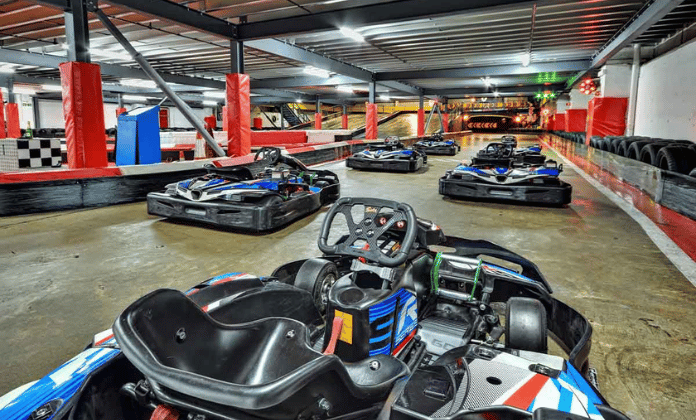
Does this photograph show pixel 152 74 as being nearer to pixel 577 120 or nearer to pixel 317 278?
pixel 317 278

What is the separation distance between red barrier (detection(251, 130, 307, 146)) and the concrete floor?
8.65 meters

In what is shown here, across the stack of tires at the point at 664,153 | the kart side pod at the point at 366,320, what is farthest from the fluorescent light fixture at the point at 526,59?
the kart side pod at the point at 366,320

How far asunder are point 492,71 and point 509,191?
942 cm

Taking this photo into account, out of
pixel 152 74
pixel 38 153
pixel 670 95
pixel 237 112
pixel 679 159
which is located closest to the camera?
pixel 679 159

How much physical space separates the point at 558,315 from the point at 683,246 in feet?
7.77

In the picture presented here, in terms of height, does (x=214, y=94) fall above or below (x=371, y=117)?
above

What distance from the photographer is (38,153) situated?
802 cm

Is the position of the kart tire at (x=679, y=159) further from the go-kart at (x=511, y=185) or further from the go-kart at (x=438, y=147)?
the go-kart at (x=438, y=147)

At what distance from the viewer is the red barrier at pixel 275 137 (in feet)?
45.4

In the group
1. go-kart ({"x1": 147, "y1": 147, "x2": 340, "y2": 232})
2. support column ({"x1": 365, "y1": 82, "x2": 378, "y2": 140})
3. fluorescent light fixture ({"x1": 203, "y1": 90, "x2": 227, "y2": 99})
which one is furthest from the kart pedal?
fluorescent light fixture ({"x1": 203, "y1": 90, "x2": 227, "y2": 99})

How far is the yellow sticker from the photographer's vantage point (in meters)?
1.53

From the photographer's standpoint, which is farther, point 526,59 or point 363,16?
point 526,59

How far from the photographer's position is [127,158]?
21.7 feet

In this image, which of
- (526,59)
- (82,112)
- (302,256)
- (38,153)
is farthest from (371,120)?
(302,256)
